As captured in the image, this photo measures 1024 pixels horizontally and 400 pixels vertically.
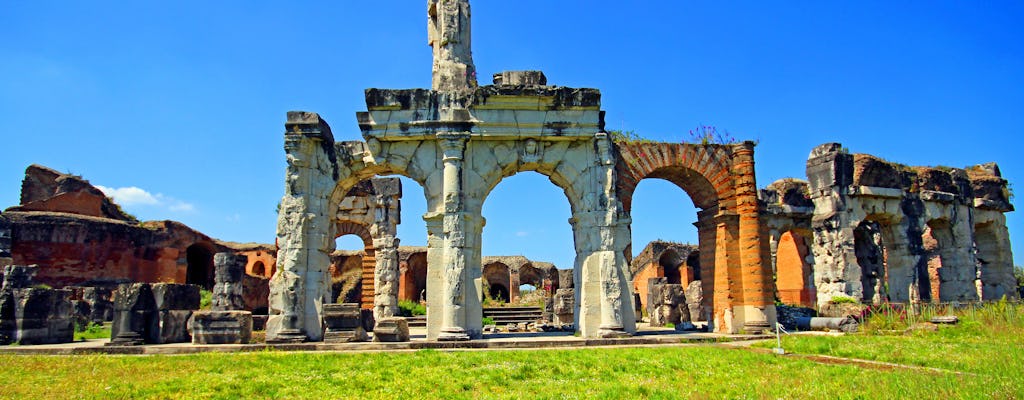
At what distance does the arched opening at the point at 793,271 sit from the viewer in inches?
1072

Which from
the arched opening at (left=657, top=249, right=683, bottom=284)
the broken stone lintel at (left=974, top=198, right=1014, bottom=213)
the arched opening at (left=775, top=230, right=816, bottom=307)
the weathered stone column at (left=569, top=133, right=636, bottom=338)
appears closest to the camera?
the weathered stone column at (left=569, top=133, right=636, bottom=338)

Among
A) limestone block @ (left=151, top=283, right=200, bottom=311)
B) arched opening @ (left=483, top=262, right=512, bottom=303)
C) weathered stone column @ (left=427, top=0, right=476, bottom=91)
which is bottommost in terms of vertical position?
limestone block @ (left=151, top=283, right=200, bottom=311)

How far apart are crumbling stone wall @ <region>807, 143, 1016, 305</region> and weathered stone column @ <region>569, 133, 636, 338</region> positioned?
9.91 meters

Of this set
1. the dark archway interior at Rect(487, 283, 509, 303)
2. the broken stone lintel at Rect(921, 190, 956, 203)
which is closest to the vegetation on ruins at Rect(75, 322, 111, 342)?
the dark archway interior at Rect(487, 283, 509, 303)

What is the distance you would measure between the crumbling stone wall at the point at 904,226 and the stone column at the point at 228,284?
1697 cm

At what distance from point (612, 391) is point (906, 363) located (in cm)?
475

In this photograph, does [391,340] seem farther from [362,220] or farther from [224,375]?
[362,220]

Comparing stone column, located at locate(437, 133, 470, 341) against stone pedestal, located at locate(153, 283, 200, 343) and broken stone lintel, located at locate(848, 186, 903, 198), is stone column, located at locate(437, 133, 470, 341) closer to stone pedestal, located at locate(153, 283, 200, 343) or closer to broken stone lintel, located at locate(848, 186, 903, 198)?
stone pedestal, located at locate(153, 283, 200, 343)

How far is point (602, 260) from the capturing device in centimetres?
1315

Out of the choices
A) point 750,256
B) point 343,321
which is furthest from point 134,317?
point 750,256

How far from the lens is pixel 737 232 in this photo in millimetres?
15273

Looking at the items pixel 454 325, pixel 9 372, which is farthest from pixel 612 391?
→ pixel 9 372

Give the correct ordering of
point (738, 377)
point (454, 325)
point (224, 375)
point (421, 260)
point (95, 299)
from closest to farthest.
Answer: point (738, 377) < point (224, 375) < point (454, 325) < point (95, 299) < point (421, 260)

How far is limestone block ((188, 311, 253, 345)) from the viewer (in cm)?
1257
